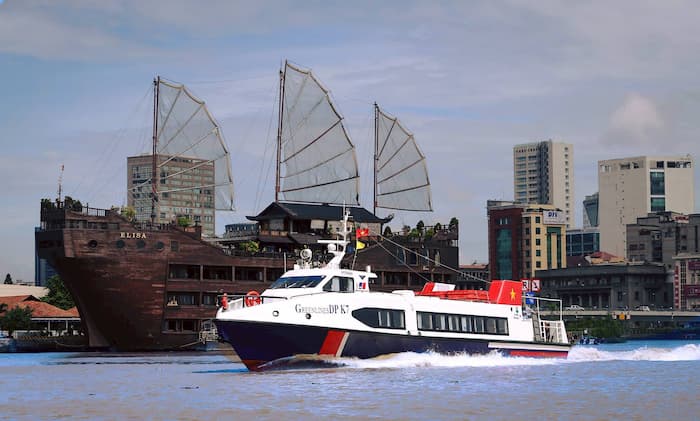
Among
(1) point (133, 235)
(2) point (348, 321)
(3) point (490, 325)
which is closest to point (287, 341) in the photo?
(2) point (348, 321)

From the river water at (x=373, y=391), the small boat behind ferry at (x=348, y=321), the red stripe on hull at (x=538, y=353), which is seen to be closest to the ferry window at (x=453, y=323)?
the small boat behind ferry at (x=348, y=321)

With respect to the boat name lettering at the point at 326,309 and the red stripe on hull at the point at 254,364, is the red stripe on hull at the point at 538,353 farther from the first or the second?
the red stripe on hull at the point at 254,364

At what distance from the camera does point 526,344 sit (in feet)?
182

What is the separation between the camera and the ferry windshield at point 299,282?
162 ft

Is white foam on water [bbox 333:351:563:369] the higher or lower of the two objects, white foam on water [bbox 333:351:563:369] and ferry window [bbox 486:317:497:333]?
the lower

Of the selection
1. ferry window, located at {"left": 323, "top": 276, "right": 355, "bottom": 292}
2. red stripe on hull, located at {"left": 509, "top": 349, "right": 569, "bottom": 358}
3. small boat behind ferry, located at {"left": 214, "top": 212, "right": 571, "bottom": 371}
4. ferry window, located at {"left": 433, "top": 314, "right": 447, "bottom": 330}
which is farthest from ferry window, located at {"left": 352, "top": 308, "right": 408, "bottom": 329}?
red stripe on hull, located at {"left": 509, "top": 349, "right": 569, "bottom": 358}

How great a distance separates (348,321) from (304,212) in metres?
59.0

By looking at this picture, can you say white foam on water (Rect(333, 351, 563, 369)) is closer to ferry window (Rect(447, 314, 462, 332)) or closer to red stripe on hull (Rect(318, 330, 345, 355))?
red stripe on hull (Rect(318, 330, 345, 355))

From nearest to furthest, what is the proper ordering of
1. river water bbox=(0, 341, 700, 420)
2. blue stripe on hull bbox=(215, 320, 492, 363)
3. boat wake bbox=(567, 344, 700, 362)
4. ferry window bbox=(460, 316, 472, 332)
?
river water bbox=(0, 341, 700, 420) → blue stripe on hull bbox=(215, 320, 492, 363) → ferry window bbox=(460, 316, 472, 332) → boat wake bbox=(567, 344, 700, 362)

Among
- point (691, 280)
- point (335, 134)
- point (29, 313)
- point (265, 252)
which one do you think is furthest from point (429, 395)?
point (691, 280)

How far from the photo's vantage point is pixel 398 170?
4744 inches

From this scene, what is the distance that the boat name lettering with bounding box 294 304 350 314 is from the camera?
47.5 meters

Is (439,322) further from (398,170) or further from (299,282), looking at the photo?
(398,170)

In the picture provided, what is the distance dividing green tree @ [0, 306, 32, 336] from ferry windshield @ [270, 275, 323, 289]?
67.7 m
